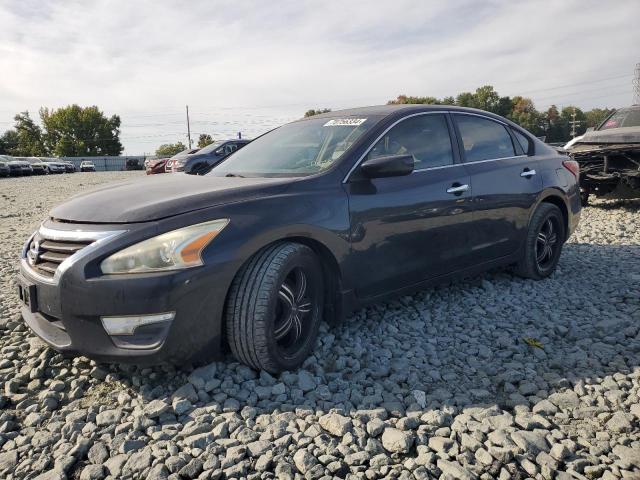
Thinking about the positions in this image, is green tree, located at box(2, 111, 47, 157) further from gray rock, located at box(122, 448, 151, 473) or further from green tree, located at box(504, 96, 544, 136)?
gray rock, located at box(122, 448, 151, 473)

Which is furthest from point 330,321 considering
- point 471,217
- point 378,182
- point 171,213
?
point 471,217

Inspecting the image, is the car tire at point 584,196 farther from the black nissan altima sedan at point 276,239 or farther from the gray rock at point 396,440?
the gray rock at point 396,440

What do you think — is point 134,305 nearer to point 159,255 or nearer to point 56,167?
point 159,255

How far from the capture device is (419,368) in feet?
9.53

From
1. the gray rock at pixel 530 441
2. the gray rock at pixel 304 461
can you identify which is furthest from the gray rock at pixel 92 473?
the gray rock at pixel 530 441

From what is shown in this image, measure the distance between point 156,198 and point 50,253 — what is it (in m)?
0.62

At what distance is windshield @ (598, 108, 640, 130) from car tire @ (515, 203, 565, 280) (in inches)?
228

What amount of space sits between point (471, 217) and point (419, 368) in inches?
54.8

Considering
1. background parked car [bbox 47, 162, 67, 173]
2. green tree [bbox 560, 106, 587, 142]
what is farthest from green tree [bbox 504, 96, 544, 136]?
background parked car [bbox 47, 162, 67, 173]

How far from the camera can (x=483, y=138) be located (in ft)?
13.7

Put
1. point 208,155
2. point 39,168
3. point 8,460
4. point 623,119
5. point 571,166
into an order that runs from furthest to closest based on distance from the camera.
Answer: point 39,168 → point 208,155 → point 623,119 → point 571,166 → point 8,460

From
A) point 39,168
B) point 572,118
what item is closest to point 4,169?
point 39,168

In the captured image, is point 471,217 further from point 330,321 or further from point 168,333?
point 168,333

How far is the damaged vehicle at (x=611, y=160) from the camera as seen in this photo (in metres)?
8.13
